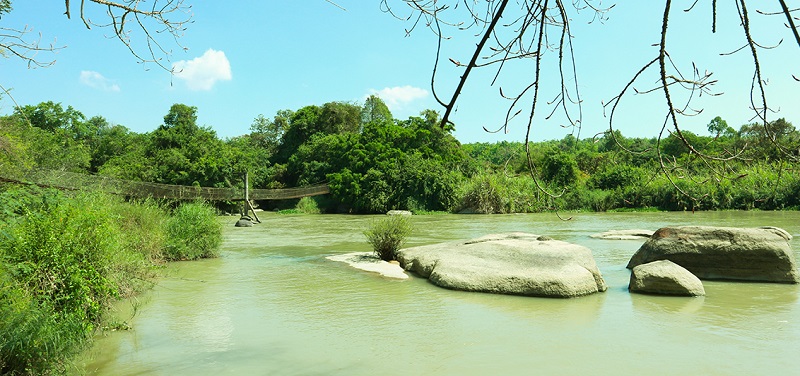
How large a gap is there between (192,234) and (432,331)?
7.05 meters

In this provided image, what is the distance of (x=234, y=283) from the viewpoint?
9.35 m

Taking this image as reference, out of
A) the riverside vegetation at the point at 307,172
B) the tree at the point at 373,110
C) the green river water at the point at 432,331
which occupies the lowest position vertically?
the green river water at the point at 432,331

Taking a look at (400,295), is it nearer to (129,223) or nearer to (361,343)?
(361,343)

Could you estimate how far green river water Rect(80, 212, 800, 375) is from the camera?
516 centimetres

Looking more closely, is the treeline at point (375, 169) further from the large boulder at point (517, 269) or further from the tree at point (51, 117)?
the large boulder at point (517, 269)

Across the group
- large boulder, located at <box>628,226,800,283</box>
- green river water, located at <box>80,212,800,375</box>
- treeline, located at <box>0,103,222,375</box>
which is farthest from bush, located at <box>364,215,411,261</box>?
large boulder, located at <box>628,226,800,283</box>

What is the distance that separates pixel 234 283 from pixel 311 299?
6.22ft

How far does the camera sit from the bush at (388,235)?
11281 mm

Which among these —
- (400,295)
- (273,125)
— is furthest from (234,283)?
(273,125)

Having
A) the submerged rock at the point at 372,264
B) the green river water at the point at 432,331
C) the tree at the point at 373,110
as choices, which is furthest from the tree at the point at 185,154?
the green river water at the point at 432,331

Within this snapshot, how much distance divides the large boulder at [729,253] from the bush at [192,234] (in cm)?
840

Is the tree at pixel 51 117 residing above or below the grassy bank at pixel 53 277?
above

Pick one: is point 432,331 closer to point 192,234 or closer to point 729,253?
point 729,253

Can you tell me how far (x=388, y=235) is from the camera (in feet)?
37.1
